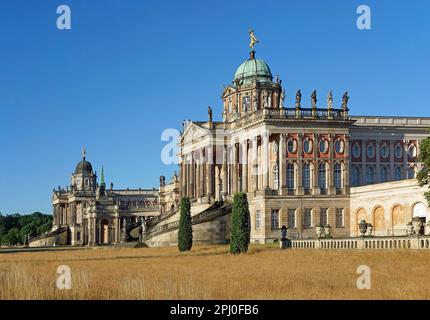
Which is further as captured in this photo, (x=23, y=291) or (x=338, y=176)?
(x=338, y=176)

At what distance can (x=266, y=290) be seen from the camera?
30.5 m

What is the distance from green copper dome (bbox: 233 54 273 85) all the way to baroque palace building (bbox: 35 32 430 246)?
0.49 ft

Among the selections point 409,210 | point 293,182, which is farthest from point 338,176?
point 409,210

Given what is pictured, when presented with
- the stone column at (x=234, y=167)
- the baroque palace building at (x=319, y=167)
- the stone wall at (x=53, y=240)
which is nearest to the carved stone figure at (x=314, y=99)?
the baroque palace building at (x=319, y=167)

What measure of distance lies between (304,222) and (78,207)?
344 feet

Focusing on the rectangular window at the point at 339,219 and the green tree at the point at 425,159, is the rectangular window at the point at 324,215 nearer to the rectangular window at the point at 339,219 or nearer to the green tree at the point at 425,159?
the rectangular window at the point at 339,219

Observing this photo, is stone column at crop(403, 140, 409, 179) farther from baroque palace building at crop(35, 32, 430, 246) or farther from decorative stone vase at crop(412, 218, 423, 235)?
decorative stone vase at crop(412, 218, 423, 235)

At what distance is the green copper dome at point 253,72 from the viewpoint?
356ft

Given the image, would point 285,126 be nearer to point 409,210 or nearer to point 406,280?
point 409,210

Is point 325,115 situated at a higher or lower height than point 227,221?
higher

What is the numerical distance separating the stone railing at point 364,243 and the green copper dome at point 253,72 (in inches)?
1758

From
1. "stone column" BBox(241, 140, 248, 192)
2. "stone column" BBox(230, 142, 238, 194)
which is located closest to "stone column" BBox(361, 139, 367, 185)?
"stone column" BBox(241, 140, 248, 192)

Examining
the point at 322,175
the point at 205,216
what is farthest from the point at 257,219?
the point at 322,175
